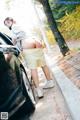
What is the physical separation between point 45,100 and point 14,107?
7.16ft

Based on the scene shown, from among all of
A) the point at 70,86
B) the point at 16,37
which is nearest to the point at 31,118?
the point at 70,86

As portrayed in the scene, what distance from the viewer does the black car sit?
5.11m

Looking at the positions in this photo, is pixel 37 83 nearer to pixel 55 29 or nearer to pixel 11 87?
pixel 11 87

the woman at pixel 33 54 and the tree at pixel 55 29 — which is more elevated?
the woman at pixel 33 54

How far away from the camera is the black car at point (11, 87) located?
5105 millimetres

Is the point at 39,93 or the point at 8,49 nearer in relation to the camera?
the point at 8,49

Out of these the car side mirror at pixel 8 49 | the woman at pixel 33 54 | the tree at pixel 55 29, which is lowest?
the tree at pixel 55 29

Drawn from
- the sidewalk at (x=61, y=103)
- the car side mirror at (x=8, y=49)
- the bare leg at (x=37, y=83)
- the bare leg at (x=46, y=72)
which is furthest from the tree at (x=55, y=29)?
the car side mirror at (x=8, y=49)

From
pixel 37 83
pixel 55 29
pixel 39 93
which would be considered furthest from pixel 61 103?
pixel 55 29

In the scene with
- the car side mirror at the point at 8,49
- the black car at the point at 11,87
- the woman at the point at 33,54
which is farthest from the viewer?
the woman at the point at 33,54

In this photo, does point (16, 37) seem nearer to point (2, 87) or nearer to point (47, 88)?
point (47, 88)

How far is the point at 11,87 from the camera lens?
529 centimetres

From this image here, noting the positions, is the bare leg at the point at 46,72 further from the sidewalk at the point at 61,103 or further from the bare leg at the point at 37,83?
the bare leg at the point at 37,83

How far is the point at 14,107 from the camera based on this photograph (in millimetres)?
5293
